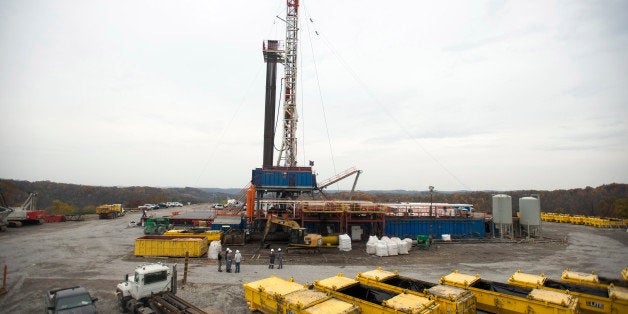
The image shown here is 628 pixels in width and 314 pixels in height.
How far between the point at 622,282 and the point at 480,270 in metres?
8.54

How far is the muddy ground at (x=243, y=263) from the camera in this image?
50.1 feet

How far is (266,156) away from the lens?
1602 inches

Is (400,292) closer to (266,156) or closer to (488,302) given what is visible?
(488,302)

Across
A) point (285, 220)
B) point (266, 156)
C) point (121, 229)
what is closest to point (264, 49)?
point (266, 156)

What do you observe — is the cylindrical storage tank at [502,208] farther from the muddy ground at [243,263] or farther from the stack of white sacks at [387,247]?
the stack of white sacks at [387,247]

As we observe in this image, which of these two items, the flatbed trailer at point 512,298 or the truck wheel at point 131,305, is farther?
the truck wheel at point 131,305

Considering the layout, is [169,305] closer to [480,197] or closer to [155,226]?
[155,226]

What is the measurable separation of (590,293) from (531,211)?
78.7 feet

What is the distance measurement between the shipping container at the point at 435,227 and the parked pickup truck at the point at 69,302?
2640 cm

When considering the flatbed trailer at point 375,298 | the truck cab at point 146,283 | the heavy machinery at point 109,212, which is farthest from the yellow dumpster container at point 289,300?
the heavy machinery at point 109,212

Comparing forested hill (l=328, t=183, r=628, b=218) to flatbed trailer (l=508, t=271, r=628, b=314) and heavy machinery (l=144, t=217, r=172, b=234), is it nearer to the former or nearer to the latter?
flatbed trailer (l=508, t=271, r=628, b=314)

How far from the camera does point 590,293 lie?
12227 millimetres

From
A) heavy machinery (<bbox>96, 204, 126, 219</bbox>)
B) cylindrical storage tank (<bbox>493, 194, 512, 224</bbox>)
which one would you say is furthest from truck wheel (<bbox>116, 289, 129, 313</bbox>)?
heavy machinery (<bbox>96, 204, 126, 219</bbox>)

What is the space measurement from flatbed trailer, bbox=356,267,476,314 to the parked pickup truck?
10.3 meters
